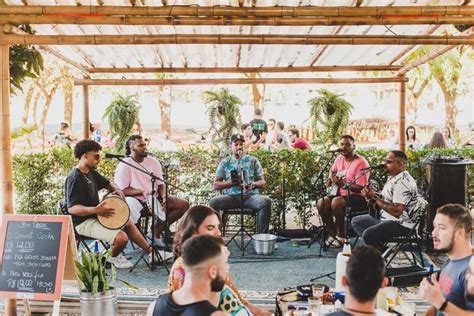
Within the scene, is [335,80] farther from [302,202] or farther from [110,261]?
[110,261]

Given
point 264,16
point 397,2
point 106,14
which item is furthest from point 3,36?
point 397,2

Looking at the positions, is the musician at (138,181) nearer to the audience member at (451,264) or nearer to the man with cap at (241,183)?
the man with cap at (241,183)

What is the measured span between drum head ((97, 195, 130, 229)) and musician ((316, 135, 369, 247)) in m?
2.53

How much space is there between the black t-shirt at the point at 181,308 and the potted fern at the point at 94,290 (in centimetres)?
192

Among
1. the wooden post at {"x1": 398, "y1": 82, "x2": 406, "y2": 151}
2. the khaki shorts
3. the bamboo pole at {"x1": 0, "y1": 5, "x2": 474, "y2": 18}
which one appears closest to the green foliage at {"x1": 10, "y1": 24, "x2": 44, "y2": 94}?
the bamboo pole at {"x1": 0, "y1": 5, "x2": 474, "y2": 18}

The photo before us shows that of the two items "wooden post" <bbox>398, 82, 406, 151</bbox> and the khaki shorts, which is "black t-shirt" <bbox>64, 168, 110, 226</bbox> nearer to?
the khaki shorts

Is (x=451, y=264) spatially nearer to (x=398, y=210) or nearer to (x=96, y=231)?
(x=398, y=210)

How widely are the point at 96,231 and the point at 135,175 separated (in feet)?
4.01

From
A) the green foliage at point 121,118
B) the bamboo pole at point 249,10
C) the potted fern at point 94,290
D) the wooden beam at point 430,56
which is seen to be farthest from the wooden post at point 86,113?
the wooden beam at point 430,56

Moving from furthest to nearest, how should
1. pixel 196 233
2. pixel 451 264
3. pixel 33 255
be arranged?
pixel 33 255 → pixel 196 233 → pixel 451 264

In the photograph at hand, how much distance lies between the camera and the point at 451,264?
10.4 ft

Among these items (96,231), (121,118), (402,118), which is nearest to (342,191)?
(402,118)

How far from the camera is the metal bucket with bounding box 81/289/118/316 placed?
14.1 feet

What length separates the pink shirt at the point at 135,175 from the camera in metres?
6.73
